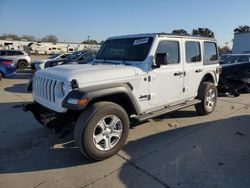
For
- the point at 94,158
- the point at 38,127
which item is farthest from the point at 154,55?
the point at 38,127

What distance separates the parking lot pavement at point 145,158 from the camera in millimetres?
3422

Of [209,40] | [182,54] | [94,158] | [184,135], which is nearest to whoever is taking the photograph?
[94,158]

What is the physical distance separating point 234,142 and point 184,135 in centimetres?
91

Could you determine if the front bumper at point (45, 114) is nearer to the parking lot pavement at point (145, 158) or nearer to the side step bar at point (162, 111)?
the parking lot pavement at point (145, 158)

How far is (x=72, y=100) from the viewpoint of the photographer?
3.61m

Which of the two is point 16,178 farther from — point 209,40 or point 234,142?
point 209,40

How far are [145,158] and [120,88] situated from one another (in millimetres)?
1175

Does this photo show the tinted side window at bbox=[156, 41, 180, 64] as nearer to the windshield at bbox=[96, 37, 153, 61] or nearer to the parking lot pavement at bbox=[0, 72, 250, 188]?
the windshield at bbox=[96, 37, 153, 61]

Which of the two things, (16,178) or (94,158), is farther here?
(94,158)

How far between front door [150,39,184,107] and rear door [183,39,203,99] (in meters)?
0.22

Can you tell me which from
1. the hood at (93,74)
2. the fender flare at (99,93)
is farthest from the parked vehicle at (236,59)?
the fender flare at (99,93)

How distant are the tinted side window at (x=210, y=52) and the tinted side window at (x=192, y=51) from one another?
38 centimetres

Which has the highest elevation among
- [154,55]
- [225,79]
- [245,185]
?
[154,55]

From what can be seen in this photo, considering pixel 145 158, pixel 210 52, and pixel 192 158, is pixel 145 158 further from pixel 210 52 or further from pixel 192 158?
pixel 210 52
